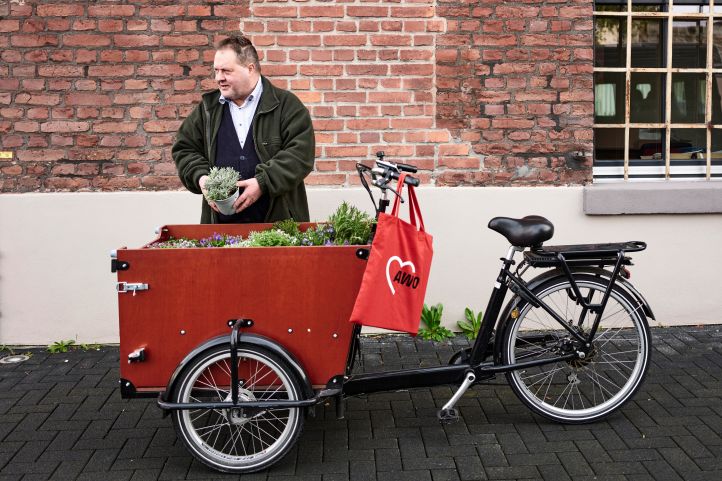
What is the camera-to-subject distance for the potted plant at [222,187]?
4340mm

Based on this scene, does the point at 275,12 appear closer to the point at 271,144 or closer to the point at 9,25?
the point at 271,144

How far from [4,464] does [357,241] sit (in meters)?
2.00

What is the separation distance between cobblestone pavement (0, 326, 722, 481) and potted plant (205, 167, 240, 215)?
123 cm

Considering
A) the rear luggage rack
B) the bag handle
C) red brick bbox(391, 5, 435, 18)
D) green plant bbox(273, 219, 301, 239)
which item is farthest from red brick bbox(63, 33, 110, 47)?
the rear luggage rack

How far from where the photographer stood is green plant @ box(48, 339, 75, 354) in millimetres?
5988

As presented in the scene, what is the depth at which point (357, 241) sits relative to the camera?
13.3 ft

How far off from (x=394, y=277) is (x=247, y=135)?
141cm

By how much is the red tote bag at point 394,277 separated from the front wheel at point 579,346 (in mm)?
665

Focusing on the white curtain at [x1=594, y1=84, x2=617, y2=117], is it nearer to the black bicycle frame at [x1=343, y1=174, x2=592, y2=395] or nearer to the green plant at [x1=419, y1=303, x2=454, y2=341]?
the green plant at [x1=419, y1=303, x2=454, y2=341]

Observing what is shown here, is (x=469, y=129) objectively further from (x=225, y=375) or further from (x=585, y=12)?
(x=225, y=375)

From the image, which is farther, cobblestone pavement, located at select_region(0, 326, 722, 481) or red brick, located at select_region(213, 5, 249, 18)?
red brick, located at select_region(213, 5, 249, 18)

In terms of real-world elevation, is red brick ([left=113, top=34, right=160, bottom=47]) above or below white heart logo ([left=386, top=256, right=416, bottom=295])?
above

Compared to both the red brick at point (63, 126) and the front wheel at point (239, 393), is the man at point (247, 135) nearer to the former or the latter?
the front wheel at point (239, 393)

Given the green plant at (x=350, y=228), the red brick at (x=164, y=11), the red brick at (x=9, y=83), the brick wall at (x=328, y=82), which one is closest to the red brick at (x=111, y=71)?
the brick wall at (x=328, y=82)
